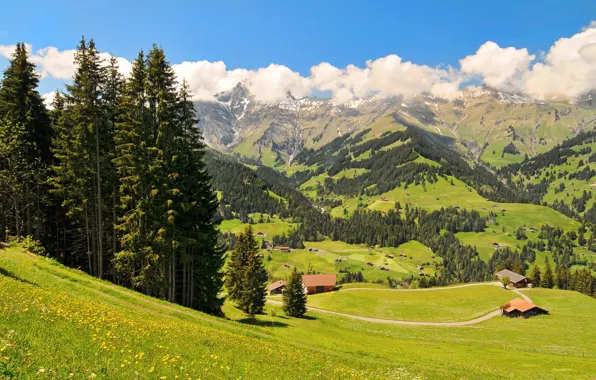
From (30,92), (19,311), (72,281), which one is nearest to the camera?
(19,311)

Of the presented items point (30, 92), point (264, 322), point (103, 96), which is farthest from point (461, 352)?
point (30, 92)

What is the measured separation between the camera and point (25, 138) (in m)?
41.8

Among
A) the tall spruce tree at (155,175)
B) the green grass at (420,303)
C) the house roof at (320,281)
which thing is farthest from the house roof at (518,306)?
the tall spruce tree at (155,175)

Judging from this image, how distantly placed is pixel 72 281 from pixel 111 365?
23185 mm

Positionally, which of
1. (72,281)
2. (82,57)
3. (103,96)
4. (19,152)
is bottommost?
(72,281)

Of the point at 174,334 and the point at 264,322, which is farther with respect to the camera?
the point at 264,322

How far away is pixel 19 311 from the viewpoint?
520 inches

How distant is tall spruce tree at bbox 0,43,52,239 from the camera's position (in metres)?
41.0

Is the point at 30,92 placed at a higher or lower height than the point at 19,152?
higher

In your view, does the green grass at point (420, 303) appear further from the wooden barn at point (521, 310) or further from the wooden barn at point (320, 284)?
the wooden barn at point (320, 284)

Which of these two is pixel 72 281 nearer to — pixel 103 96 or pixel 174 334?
pixel 174 334

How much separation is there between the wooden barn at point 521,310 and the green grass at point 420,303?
16.6 ft

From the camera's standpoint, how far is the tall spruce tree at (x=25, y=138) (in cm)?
4097

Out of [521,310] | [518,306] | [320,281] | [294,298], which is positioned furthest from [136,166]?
[320,281]
